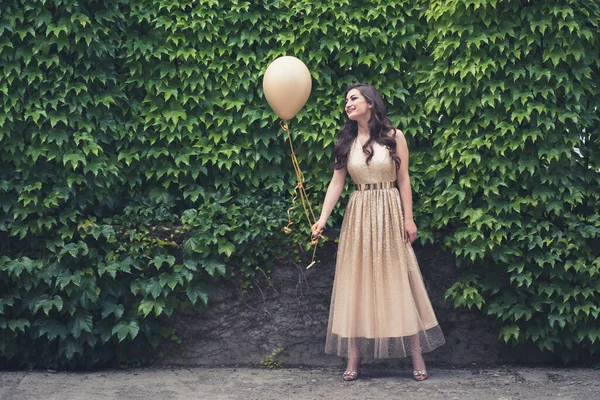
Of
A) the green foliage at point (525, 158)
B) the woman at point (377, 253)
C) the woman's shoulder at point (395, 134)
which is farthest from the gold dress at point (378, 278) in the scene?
the green foliage at point (525, 158)

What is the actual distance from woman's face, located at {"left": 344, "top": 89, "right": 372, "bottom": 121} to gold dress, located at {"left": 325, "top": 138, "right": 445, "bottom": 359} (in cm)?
20

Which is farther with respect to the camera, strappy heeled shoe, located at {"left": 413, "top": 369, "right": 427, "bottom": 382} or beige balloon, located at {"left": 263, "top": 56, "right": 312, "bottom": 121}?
strappy heeled shoe, located at {"left": 413, "top": 369, "right": 427, "bottom": 382}

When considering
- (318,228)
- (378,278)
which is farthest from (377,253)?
(318,228)

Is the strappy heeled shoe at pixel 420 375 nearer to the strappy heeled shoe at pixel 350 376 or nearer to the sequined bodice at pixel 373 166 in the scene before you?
the strappy heeled shoe at pixel 350 376

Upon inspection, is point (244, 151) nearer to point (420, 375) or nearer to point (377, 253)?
point (377, 253)

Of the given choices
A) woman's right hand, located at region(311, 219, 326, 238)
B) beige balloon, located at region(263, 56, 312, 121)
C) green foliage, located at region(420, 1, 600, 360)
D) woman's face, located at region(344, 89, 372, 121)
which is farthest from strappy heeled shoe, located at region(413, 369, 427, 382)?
beige balloon, located at region(263, 56, 312, 121)

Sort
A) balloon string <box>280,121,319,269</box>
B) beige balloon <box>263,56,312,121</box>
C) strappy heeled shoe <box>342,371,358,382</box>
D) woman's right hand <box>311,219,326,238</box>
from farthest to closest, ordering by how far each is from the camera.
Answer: balloon string <box>280,121,319,269</box> → strappy heeled shoe <box>342,371,358,382</box> → woman's right hand <box>311,219,326,238</box> → beige balloon <box>263,56,312,121</box>

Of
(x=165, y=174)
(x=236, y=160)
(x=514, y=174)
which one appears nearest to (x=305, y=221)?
(x=236, y=160)

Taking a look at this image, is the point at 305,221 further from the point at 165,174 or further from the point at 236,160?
the point at 165,174

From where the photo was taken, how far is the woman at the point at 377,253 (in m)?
6.13

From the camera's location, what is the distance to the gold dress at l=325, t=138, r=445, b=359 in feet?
20.1

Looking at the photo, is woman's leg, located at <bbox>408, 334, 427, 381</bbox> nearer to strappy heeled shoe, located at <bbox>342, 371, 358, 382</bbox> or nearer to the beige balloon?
strappy heeled shoe, located at <bbox>342, 371, 358, 382</bbox>

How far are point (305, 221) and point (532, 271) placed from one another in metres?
1.70

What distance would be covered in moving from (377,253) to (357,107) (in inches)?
39.8
